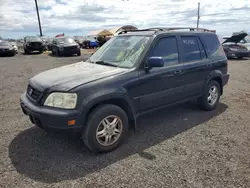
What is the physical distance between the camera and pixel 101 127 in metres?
3.41

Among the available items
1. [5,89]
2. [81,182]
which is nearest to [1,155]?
[81,182]

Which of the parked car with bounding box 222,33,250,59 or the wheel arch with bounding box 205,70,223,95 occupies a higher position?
the wheel arch with bounding box 205,70,223,95

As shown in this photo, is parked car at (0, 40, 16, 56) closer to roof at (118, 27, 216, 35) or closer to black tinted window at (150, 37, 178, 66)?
roof at (118, 27, 216, 35)

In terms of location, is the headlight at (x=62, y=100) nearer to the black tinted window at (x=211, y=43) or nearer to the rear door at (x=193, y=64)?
the rear door at (x=193, y=64)

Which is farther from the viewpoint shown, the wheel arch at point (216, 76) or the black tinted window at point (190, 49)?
the wheel arch at point (216, 76)

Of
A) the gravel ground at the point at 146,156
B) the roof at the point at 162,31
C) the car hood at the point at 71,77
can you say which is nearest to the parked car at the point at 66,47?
the gravel ground at the point at 146,156

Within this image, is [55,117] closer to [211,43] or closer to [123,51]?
[123,51]

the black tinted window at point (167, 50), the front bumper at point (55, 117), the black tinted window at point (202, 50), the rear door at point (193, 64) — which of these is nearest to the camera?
the front bumper at point (55, 117)

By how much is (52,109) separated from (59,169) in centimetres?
81

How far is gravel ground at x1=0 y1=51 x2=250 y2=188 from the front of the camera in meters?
2.83

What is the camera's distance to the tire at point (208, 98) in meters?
5.10

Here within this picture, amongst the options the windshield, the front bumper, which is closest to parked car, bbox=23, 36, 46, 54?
the windshield

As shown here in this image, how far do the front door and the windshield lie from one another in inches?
8.4

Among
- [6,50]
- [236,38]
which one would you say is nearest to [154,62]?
[236,38]
